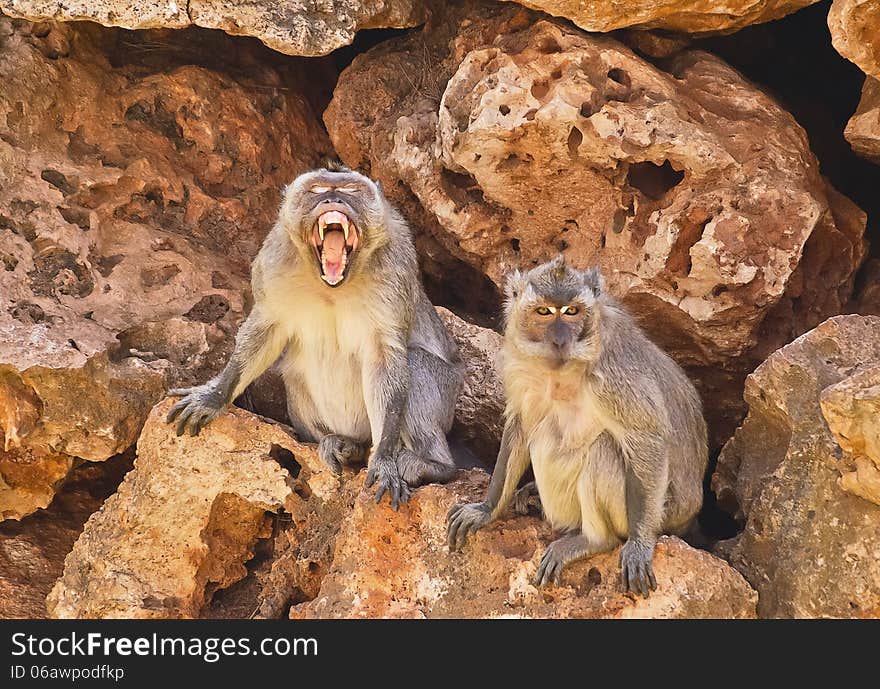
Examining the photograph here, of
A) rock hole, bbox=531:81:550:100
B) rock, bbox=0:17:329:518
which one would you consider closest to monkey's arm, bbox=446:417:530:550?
rock hole, bbox=531:81:550:100

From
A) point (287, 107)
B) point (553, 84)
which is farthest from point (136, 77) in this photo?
point (553, 84)

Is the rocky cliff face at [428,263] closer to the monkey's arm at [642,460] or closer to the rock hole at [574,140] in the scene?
the rock hole at [574,140]

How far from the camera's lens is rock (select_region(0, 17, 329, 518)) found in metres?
6.39

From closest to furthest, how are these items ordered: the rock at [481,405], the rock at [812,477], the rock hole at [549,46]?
the rock at [812,477], the rock hole at [549,46], the rock at [481,405]

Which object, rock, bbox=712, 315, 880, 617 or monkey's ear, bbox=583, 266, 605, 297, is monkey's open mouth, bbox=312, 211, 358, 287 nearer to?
monkey's ear, bbox=583, 266, 605, 297

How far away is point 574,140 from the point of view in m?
6.46

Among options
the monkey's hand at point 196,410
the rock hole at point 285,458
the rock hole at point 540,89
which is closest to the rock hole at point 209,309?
the monkey's hand at point 196,410

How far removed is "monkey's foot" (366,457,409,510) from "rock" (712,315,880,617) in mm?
1638

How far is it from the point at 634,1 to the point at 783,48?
2150 millimetres

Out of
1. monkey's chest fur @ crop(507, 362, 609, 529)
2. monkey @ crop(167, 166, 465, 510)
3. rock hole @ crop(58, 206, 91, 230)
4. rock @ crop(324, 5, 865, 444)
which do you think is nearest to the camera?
monkey's chest fur @ crop(507, 362, 609, 529)

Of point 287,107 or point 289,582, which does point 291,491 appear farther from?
point 287,107

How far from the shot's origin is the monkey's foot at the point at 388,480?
228 inches

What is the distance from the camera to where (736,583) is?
16.9 feet

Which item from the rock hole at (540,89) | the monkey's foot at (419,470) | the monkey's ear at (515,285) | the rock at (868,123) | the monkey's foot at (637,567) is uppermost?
the rock at (868,123)
